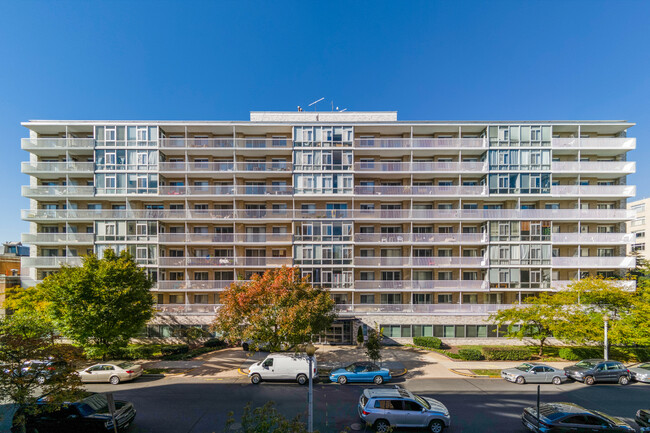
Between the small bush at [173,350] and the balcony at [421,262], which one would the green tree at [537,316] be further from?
the small bush at [173,350]

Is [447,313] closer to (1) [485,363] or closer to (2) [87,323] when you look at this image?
(1) [485,363]

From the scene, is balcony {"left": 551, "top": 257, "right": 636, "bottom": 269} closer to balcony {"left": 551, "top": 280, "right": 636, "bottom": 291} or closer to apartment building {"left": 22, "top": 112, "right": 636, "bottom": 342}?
apartment building {"left": 22, "top": 112, "right": 636, "bottom": 342}

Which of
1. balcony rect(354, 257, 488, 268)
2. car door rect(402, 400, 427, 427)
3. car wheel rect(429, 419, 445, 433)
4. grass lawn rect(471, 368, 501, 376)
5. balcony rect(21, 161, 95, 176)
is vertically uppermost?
balcony rect(21, 161, 95, 176)

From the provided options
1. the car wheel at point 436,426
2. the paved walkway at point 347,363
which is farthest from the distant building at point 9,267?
the car wheel at point 436,426

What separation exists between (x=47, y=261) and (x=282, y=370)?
91.3ft

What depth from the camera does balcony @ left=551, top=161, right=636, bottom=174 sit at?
100 feet

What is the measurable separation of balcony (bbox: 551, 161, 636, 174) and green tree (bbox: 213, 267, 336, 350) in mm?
27744

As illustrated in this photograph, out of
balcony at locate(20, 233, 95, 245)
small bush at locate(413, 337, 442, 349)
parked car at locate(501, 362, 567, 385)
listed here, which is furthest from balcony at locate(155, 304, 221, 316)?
parked car at locate(501, 362, 567, 385)

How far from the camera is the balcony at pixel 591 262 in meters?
29.8

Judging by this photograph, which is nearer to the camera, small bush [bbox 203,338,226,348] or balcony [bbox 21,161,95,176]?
Result: small bush [bbox 203,338,226,348]

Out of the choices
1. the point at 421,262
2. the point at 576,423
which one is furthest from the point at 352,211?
the point at 576,423

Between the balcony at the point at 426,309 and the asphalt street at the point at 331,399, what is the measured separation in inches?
365

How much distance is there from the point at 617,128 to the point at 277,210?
3642cm

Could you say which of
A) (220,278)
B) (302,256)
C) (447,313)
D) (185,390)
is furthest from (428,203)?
(185,390)
